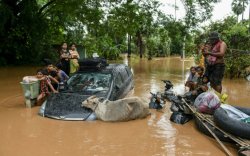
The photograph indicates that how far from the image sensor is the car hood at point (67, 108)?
27.1ft

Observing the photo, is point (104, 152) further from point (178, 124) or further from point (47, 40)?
point (47, 40)

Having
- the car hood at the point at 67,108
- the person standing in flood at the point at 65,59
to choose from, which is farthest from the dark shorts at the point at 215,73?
the person standing in flood at the point at 65,59

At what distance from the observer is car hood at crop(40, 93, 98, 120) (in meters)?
8.27

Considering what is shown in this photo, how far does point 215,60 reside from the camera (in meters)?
8.98

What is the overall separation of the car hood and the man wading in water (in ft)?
11.0

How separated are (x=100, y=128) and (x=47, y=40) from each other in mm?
17180

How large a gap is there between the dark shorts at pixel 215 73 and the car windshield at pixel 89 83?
2.76 meters

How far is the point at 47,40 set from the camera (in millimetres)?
23812

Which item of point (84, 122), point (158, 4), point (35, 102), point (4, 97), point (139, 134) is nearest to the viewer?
point (139, 134)

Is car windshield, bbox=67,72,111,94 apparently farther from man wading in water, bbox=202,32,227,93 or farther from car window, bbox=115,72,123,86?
man wading in water, bbox=202,32,227,93

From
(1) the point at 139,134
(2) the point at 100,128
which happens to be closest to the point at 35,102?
(2) the point at 100,128

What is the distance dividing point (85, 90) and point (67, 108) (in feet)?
3.33

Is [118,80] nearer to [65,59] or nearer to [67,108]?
[67,108]

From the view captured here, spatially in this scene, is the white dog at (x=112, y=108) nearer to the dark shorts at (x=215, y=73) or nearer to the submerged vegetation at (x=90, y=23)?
the dark shorts at (x=215, y=73)
